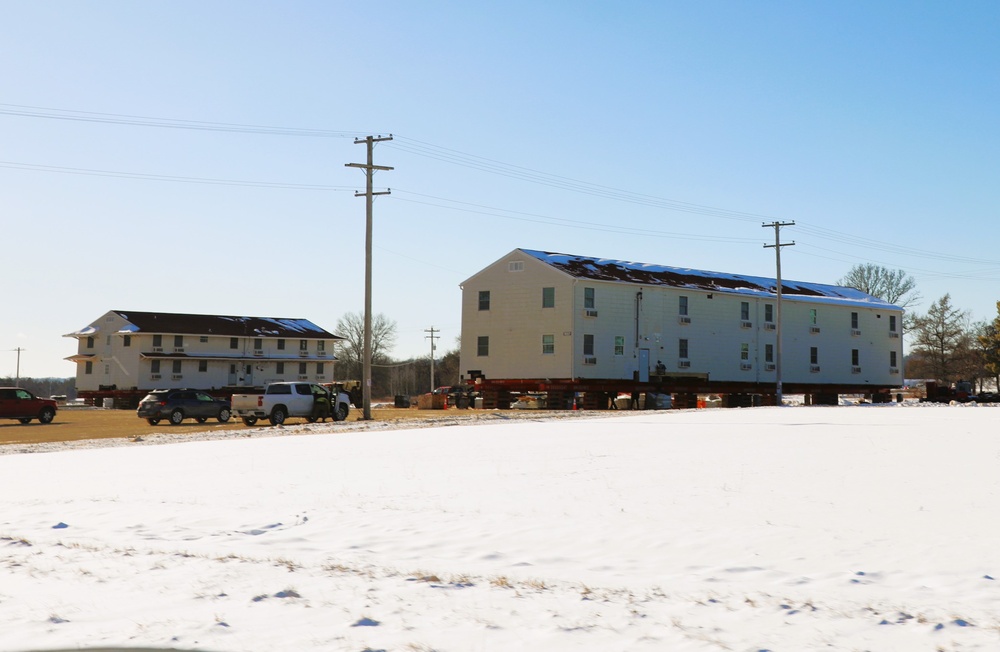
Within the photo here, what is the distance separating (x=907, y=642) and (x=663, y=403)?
50160 millimetres

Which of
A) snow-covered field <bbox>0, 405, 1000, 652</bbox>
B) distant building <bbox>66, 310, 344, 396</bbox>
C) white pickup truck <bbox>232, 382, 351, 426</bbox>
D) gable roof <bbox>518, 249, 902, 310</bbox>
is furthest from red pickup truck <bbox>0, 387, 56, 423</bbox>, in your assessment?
distant building <bbox>66, 310, 344, 396</bbox>

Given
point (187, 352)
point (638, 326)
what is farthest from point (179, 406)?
point (187, 352)

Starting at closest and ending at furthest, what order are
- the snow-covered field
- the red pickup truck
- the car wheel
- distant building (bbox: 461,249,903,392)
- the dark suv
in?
the snow-covered field
the dark suv
the red pickup truck
the car wheel
distant building (bbox: 461,249,903,392)

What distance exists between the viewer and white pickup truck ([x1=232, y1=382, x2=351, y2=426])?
40.3m

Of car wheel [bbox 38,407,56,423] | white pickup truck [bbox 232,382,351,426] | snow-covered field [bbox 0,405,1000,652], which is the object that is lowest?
snow-covered field [bbox 0,405,1000,652]

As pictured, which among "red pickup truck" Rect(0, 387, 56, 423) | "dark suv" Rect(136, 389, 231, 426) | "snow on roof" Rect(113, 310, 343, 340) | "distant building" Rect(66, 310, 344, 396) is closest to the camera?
"dark suv" Rect(136, 389, 231, 426)

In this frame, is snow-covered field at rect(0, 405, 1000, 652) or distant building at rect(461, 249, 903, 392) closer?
snow-covered field at rect(0, 405, 1000, 652)

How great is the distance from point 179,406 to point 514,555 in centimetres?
3773

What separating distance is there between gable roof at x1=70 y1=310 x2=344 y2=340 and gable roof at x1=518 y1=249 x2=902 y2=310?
43.0 metres

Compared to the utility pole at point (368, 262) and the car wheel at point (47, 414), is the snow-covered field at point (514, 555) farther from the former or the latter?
the car wheel at point (47, 414)

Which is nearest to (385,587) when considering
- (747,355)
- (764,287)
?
(747,355)

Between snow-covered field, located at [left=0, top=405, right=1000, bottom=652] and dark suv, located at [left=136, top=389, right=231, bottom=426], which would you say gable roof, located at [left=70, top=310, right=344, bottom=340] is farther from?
snow-covered field, located at [left=0, top=405, right=1000, bottom=652]

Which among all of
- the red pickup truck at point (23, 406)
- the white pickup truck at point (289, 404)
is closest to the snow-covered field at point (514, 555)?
the white pickup truck at point (289, 404)

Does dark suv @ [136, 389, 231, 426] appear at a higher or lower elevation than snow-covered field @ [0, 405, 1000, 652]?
higher
